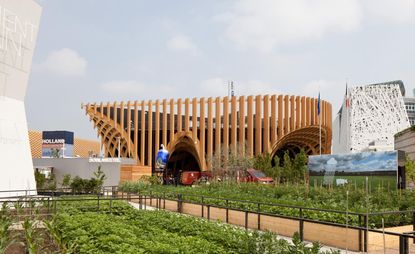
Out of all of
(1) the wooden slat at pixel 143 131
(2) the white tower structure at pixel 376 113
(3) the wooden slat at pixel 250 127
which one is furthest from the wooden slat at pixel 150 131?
(2) the white tower structure at pixel 376 113

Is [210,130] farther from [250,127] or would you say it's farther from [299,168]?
[299,168]

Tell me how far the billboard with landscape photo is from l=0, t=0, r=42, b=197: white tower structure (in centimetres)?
1555

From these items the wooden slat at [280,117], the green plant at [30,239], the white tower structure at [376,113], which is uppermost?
the white tower structure at [376,113]

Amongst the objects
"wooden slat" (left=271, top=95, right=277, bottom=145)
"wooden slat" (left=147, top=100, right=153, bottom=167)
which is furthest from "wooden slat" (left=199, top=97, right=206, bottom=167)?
"wooden slat" (left=271, top=95, right=277, bottom=145)

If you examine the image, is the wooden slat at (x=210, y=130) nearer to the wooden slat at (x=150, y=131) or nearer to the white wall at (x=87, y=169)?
the wooden slat at (x=150, y=131)

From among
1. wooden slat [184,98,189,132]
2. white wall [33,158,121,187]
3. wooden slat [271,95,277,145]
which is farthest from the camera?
wooden slat [184,98,189,132]

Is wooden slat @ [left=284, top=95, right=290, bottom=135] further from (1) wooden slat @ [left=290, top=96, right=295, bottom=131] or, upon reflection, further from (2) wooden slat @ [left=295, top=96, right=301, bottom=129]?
(2) wooden slat @ [left=295, top=96, right=301, bottom=129]

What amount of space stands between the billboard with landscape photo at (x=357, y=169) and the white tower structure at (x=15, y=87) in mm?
15550

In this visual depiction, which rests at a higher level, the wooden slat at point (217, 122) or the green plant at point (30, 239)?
the wooden slat at point (217, 122)

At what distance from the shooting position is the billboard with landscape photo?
26.2m

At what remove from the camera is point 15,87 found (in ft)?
75.9

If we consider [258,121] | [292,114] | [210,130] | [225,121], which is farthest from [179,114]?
[292,114]

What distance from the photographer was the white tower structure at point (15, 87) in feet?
71.2

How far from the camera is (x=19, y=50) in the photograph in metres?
23.1
